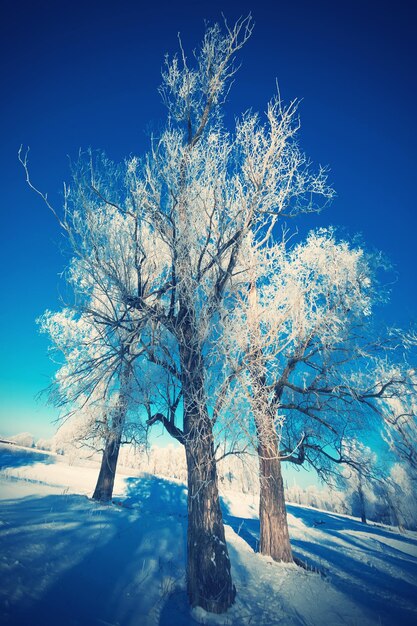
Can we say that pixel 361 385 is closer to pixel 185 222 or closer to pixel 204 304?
pixel 204 304

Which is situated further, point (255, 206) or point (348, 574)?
point (348, 574)

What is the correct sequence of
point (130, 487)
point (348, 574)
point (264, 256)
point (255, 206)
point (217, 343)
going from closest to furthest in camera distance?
point (217, 343), point (255, 206), point (348, 574), point (264, 256), point (130, 487)

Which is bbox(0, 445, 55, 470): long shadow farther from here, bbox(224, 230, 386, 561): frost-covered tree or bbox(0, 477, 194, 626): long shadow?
bbox(224, 230, 386, 561): frost-covered tree

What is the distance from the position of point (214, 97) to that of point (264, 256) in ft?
12.5

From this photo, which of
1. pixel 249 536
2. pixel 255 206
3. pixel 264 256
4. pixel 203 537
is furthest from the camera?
pixel 249 536

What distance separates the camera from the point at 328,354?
6.16 meters

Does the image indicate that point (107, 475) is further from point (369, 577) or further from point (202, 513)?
point (369, 577)

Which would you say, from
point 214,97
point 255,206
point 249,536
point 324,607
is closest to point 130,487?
point 249,536

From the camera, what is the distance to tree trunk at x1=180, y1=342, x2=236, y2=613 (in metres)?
3.64

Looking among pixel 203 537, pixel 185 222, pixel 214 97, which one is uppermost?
pixel 214 97

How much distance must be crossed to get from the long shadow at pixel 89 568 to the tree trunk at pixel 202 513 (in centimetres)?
39

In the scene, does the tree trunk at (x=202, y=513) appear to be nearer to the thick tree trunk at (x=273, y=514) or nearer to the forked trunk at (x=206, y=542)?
the forked trunk at (x=206, y=542)

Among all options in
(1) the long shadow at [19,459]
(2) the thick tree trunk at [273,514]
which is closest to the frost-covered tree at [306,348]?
(2) the thick tree trunk at [273,514]

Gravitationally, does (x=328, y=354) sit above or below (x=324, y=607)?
above
